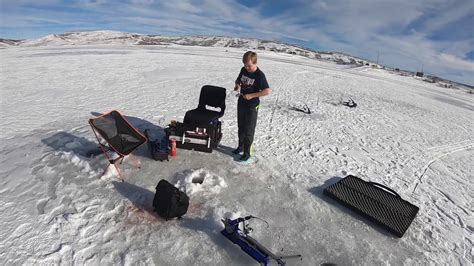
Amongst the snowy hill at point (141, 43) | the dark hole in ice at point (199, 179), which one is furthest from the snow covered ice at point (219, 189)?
the snowy hill at point (141, 43)

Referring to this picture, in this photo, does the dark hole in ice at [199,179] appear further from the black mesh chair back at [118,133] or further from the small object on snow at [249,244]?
the small object on snow at [249,244]

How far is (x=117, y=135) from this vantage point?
5.27 meters

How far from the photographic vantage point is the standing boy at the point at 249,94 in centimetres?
513

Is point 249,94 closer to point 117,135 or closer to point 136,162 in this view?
point 136,162

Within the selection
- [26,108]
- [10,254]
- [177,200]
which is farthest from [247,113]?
[26,108]

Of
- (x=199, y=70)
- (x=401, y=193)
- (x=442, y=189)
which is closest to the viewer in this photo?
(x=401, y=193)

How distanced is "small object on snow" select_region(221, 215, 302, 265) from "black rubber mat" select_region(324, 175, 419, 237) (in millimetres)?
1526

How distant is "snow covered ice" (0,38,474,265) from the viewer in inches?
137

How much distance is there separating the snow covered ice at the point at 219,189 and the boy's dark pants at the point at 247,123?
1.61 ft

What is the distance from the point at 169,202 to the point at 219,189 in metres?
1.06

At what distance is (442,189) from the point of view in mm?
5566

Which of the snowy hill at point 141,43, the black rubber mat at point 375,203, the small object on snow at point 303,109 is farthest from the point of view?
the snowy hill at point 141,43

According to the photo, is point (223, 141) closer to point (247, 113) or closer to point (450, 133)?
point (247, 113)

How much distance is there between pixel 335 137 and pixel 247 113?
353 cm
